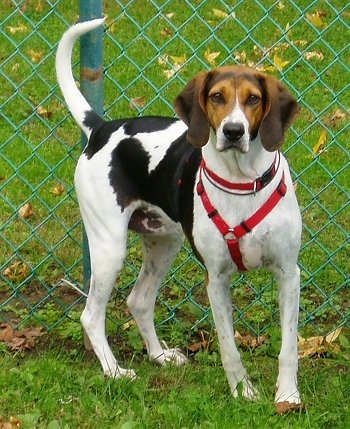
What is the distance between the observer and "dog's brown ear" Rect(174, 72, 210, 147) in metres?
3.92

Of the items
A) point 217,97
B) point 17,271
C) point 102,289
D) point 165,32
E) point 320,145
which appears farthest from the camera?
point 165,32

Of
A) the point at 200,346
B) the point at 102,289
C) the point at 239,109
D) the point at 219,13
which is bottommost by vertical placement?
the point at 219,13

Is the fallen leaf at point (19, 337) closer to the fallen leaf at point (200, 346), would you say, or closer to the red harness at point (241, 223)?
the fallen leaf at point (200, 346)

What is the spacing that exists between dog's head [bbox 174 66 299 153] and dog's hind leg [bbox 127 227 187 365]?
0.99m

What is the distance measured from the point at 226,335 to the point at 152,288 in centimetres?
73

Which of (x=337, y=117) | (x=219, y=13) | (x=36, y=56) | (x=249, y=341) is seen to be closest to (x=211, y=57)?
(x=337, y=117)

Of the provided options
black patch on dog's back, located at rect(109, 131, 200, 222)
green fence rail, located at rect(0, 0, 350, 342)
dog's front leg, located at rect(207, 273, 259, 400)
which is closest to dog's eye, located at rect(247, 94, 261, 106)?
black patch on dog's back, located at rect(109, 131, 200, 222)

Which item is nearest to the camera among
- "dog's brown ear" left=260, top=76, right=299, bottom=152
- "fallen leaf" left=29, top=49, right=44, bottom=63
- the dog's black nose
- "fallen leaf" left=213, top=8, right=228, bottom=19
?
the dog's black nose

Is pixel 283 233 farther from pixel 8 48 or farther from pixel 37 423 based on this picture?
pixel 8 48

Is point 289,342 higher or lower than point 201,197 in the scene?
lower

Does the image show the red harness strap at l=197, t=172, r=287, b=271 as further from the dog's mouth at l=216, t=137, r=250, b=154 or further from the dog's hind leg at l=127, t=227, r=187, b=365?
the dog's hind leg at l=127, t=227, r=187, b=365

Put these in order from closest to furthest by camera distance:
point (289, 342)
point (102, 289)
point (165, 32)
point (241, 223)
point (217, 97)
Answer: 1. point (217, 97)
2. point (241, 223)
3. point (289, 342)
4. point (102, 289)
5. point (165, 32)

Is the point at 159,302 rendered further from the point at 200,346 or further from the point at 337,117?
the point at 337,117

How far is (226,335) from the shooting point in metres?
4.21
